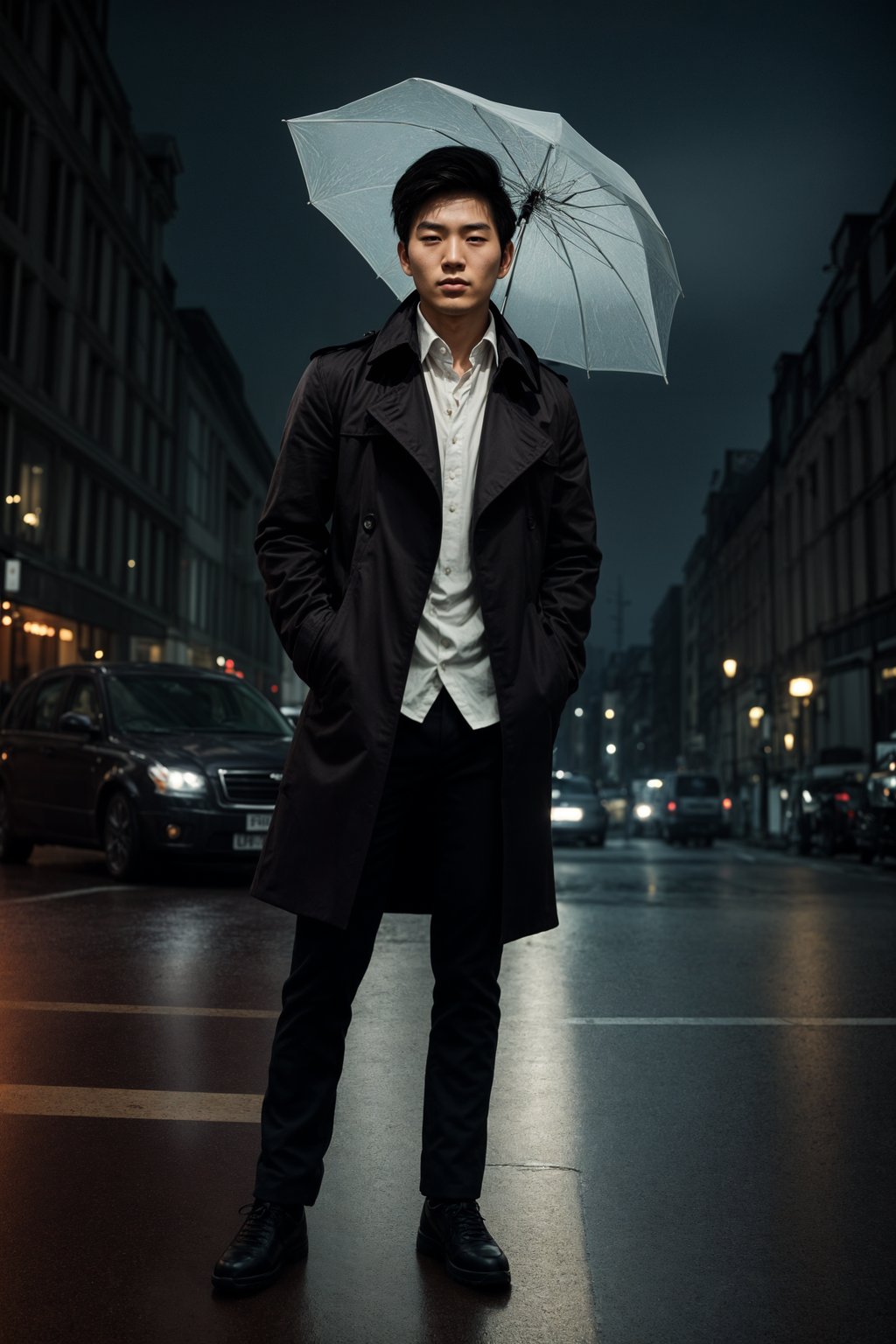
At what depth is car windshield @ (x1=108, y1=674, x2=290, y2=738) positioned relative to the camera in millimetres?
11727

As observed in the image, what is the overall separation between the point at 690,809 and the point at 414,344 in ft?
129

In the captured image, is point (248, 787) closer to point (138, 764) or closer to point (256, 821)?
point (256, 821)

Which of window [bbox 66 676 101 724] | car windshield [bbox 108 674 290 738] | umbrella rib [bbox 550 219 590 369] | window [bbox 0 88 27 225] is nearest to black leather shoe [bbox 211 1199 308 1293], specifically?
umbrella rib [bbox 550 219 590 369]

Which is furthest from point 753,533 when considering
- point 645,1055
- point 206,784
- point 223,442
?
point 645,1055

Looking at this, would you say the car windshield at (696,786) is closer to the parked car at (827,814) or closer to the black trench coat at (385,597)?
the parked car at (827,814)

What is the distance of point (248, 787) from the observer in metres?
10.7

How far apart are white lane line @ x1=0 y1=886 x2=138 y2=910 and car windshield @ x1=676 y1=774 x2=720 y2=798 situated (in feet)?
108

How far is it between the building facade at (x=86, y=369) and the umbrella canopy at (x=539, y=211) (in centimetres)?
2554

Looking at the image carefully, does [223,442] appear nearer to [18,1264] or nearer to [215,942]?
[215,942]

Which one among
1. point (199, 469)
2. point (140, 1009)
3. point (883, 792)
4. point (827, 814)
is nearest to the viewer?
point (140, 1009)

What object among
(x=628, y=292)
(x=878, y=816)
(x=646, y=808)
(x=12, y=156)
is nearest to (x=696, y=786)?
(x=646, y=808)

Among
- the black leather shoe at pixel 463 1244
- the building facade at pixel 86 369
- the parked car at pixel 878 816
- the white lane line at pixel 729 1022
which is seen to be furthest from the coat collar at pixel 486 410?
the building facade at pixel 86 369

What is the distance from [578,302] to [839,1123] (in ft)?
8.27

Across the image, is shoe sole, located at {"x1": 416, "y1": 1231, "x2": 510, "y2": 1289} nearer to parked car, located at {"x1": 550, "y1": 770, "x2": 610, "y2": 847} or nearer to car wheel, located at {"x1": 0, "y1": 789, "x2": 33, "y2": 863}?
car wheel, located at {"x1": 0, "y1": 789, "x2": 33, "y2": 863}
